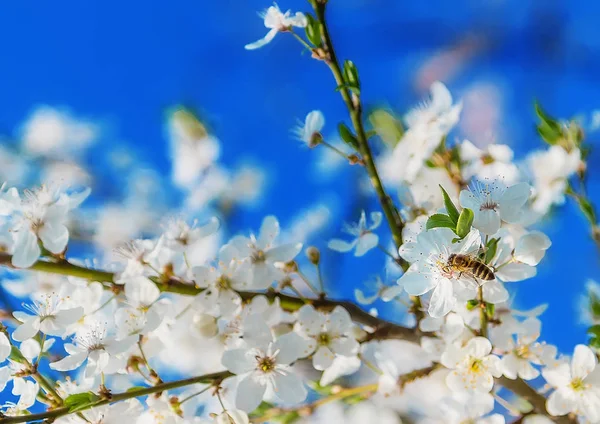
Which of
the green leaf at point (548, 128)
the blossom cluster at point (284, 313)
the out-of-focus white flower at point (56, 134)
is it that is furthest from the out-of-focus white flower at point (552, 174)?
the out-of-focus white flower at point (56, 134)

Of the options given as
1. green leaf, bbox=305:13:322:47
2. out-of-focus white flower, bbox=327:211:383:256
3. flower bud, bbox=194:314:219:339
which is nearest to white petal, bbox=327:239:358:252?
out-of-focus white flower, bbox=327:211:383:256

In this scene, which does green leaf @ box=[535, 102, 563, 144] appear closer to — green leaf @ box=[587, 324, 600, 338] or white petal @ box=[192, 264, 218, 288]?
green leaf @ box=[587, 324, 600, 338]

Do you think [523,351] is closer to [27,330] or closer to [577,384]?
[577,384]

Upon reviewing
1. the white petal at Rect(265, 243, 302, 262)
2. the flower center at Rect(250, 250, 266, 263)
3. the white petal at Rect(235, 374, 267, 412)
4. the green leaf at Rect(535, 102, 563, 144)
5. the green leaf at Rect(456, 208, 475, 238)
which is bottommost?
the white petal at Rect(235, 374, 267, 412)

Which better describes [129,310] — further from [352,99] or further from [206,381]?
[352,99]

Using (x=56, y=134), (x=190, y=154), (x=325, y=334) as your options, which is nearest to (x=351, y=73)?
(x=325, y=334)

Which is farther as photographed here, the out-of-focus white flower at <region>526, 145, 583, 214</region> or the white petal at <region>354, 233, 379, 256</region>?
the out-of-focus white flower at <region>526, 145, 583, 214</region>
